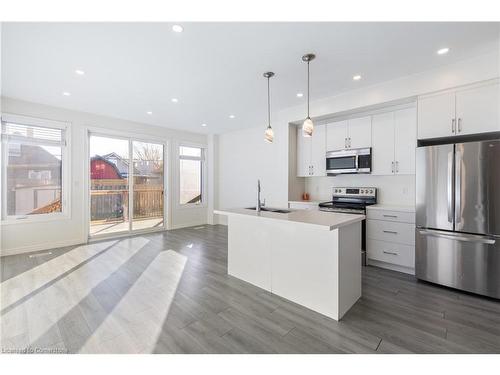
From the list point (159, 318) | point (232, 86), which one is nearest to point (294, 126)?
point (232, 86)

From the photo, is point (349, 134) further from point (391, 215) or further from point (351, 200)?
point (391, 215)

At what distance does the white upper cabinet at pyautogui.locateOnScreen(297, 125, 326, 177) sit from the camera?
14.4 ft

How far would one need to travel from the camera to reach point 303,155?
4676mm

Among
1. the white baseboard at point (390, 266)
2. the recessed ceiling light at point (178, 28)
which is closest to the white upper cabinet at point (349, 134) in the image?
the white baseboard at point (390, 266)

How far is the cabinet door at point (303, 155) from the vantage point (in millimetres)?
4586

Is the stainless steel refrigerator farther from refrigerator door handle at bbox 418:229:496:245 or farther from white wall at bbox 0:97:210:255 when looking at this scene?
white wall at bbox 0:97:210:255

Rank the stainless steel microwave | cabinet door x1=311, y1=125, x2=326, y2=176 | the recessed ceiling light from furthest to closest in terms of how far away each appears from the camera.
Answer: cabinet door x1=311, y1=125, x2=326, y2=176
the stainless steel microwave
the recessed ceiling light

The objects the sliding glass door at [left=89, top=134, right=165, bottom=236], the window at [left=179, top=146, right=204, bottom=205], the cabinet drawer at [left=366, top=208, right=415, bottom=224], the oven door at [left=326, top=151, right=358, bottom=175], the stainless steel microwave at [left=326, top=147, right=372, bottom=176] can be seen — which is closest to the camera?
the cabinet drawer at [left=366, top=208, right=415, bottom=224]

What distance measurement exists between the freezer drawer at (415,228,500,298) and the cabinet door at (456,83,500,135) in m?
1.26

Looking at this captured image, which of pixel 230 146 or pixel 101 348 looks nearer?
pixel 101 348

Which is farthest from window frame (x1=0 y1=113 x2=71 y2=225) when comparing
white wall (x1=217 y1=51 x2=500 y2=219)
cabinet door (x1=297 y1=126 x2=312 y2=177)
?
cabinet door (x1=297 y1=126 x2=312 y2=177)
